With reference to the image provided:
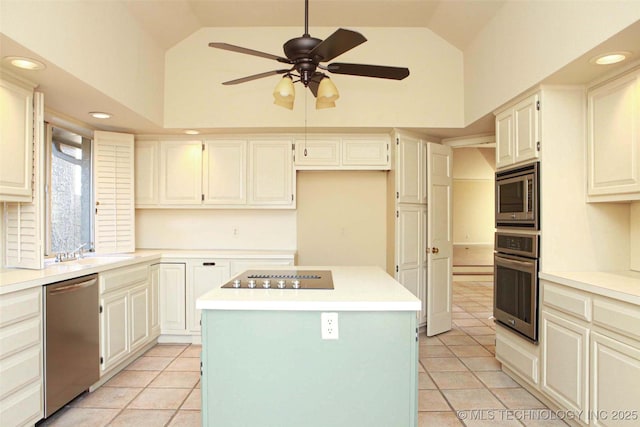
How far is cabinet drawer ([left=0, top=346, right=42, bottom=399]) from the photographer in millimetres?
1888

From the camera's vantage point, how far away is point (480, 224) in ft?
31.5

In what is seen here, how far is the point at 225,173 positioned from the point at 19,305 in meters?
2.27

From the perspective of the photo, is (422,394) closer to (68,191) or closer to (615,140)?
(615,140)

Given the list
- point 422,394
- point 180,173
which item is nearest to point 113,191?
point 180,173

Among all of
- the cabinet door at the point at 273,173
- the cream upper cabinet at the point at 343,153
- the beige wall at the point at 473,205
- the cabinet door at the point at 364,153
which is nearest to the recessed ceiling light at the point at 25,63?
the cabinet door at the point at 273,173

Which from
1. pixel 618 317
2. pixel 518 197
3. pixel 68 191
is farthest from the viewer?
pixel 68 191

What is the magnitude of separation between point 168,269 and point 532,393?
3312mm

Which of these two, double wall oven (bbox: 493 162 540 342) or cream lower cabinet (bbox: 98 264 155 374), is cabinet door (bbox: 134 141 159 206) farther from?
double wall oven (bbox: 493 162 540 342)

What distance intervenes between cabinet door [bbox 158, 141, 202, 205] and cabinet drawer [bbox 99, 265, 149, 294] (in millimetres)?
882

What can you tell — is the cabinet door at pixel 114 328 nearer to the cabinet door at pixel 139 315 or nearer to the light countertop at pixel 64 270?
the cabinet door at pixel 139 315

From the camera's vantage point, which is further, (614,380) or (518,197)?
(518,197)

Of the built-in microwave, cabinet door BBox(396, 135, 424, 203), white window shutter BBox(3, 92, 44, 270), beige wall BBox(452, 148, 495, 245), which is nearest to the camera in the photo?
white window shutter BBox(3, 92, 44, 270)

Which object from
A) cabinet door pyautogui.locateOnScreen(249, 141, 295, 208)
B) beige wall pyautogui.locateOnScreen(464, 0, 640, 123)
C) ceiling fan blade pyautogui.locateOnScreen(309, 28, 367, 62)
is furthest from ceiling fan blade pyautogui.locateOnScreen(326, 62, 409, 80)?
cabinet door pyautogui.locateOnScreen(249, 141, 295, 208)

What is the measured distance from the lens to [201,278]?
11.9 feet
